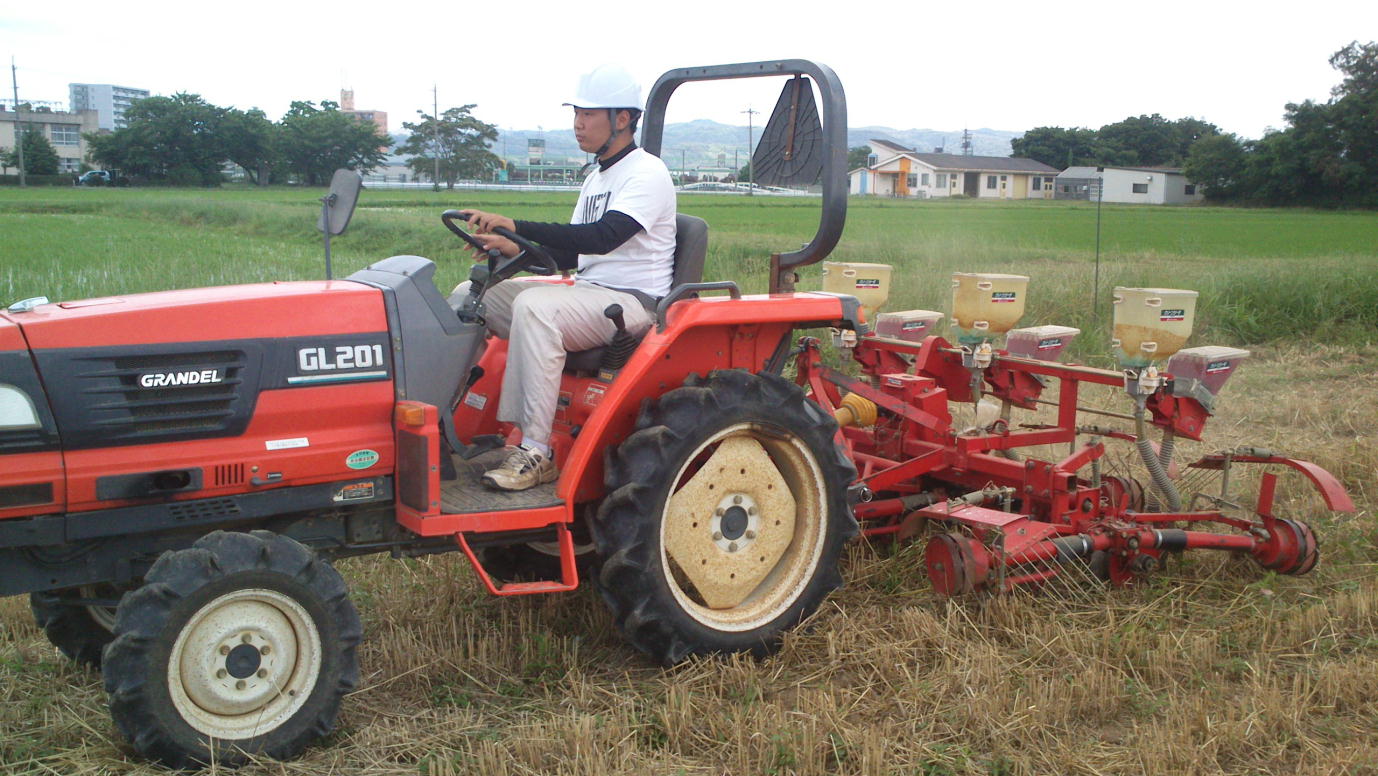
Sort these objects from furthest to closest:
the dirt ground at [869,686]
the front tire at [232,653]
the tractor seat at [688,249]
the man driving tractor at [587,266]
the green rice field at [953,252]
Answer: the green rice field at [953,252]
the tractor seat at [688,249]
the man driving tractor at [587,266]
the dirt ground at [869,686]
the front tire at [232,653]

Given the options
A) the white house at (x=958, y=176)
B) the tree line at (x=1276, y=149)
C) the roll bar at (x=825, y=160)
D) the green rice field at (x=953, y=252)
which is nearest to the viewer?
the roll bar at (x=825, y=160)

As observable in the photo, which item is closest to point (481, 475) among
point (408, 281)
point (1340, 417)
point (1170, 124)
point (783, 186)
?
point (408, 281)

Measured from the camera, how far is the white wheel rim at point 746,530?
387cm

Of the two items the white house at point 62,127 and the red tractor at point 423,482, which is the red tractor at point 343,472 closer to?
the red tractor at point 423,482

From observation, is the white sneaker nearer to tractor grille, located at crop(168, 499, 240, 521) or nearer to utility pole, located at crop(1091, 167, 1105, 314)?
tractor grille, located at crop(168, 499, 240, 521)

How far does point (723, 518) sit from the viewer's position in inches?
156

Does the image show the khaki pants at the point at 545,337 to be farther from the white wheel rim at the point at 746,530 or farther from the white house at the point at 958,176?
the white house at the point at 958,176

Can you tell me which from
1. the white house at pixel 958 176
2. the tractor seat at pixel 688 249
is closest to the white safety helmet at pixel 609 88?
the tractor seat at pixel 688 249

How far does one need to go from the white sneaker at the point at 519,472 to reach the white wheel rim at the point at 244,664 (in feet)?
2.41

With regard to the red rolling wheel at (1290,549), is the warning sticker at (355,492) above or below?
above

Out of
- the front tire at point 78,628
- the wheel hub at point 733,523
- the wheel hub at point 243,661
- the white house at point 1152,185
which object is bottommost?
the front tire at point 78,628

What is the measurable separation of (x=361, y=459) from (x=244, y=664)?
0.66 m

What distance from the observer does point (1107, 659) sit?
3.91 metres

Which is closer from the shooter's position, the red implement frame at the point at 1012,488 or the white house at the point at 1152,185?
the red implement frame at the point at 1012,488
